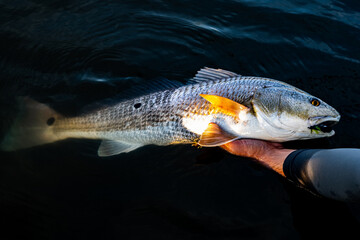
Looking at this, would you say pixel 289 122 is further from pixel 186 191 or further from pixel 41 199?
pixel 41 199

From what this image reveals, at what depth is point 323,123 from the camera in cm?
278

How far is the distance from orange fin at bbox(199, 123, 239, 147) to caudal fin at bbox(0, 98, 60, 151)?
1938mm

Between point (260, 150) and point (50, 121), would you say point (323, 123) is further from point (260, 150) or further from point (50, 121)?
point (50, 121)

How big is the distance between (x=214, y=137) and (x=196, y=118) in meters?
0.33

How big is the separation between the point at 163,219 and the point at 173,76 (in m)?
2.42

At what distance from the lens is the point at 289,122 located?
281cm

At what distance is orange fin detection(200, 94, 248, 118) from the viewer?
2.78m

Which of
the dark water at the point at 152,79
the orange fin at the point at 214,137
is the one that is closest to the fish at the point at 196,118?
the orange fin at the point at 214,137

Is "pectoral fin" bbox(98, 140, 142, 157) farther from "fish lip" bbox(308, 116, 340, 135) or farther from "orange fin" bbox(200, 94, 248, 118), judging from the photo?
"fish lip" bbox(308, 116, 340, 135)

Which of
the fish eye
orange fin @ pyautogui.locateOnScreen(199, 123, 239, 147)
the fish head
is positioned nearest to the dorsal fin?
the fish head

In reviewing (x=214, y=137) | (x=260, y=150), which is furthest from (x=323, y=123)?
(x=214, y=137)

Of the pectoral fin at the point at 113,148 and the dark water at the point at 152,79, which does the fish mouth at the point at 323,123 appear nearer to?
the dark water at the point at 152,79

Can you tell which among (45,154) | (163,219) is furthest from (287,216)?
(45,154)

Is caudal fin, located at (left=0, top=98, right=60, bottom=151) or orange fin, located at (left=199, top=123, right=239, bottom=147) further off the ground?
Result: orange fin, located at (left=199, top=123, right=239, bottom=147)
